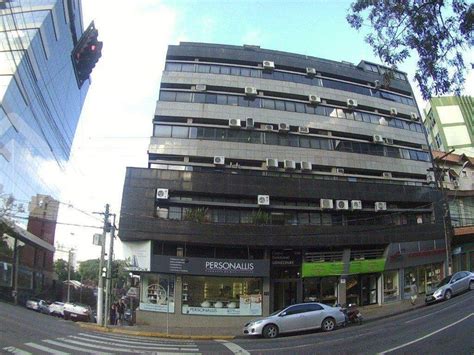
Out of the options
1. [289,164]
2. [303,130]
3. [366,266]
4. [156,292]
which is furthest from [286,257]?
[303,130]

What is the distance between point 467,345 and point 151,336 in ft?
44.6

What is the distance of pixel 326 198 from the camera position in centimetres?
2959

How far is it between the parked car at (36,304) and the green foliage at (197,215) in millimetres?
10182

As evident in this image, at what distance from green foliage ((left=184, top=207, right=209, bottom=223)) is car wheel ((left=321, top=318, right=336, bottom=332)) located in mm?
11120

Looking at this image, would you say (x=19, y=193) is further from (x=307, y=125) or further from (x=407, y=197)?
(x=407, y=197)

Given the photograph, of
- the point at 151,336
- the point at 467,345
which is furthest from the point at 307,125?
the point at 467,345

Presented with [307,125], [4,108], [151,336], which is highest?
[307,125]

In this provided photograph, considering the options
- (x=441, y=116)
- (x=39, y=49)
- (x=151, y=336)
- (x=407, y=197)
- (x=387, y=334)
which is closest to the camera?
(x=387, y=334)

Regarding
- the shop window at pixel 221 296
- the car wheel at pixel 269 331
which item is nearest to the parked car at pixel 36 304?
the shop window at pixel 221 296

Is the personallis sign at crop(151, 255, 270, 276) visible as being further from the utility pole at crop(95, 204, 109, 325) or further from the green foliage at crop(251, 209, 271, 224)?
the utility pole at crop(95, 204, 109, 325)

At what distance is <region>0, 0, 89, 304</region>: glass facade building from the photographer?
18078 millimetres

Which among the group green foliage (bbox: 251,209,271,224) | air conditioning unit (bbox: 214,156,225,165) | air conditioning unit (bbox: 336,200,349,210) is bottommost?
green foliage (bbox: 251,209,271,224)

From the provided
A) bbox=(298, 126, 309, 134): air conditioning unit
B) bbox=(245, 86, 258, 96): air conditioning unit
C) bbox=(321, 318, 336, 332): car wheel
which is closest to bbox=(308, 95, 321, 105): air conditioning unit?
bbox=(298, 126, 309, 134): air conditioning unit

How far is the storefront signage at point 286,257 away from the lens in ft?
89.2
